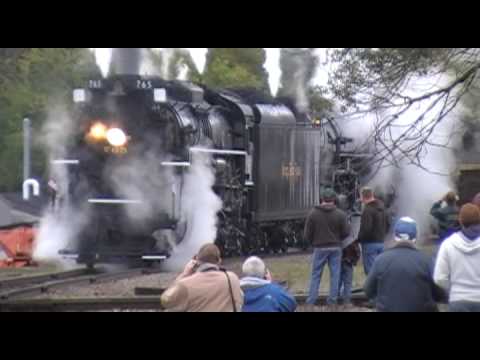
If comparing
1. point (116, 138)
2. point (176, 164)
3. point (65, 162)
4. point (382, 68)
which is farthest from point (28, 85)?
point (382, 68)

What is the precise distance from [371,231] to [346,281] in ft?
2.12

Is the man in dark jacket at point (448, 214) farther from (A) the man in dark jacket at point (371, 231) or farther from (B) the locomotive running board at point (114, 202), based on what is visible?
(B) the locomotive running board at point (114, 202)

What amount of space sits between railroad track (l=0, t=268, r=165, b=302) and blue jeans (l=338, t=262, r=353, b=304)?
414cm

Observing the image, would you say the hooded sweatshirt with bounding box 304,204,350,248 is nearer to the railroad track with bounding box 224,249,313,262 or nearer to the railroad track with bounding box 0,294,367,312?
the railroad track with bounding box 0,294,367,312

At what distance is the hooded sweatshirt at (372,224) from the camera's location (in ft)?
41.8

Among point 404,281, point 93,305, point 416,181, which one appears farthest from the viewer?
point 416,181

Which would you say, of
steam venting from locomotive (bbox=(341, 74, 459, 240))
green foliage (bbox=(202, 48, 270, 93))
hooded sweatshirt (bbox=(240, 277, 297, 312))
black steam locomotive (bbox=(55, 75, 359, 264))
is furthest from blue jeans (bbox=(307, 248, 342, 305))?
green foliage (bbox=(202, 48, 270, 93))

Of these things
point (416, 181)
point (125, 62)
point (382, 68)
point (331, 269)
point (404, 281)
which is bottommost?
point (331, 269)

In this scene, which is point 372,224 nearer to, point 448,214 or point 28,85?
point 448,214

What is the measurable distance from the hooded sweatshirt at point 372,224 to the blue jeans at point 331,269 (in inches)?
17.5

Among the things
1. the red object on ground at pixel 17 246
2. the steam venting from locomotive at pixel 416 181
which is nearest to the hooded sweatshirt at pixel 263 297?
the red object on ground at pixel 17 246

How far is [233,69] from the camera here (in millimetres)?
33906
